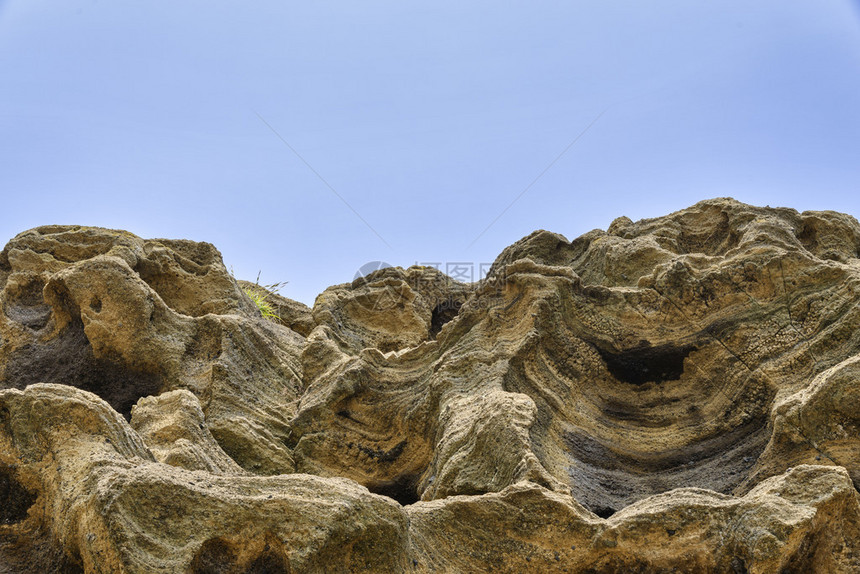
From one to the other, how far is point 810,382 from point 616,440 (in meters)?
1.80

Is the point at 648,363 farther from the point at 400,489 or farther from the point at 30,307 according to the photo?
the point at 30,307

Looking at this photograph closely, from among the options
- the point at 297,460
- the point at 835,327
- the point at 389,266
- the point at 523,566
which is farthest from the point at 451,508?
the point at 389,266

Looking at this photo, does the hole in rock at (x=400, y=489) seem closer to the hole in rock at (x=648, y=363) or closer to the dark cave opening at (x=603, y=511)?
the dark cave opening at (x=603, y=511)

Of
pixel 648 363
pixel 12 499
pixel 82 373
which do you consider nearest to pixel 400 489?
pixel 648 363

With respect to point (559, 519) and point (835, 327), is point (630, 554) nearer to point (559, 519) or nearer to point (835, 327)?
point (559, 519)

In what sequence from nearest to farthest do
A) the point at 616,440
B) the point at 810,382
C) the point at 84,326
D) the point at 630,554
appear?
1. the point at 630,554
2. the point at 810,382
3. the point at 616,440
4. the point at 84,326

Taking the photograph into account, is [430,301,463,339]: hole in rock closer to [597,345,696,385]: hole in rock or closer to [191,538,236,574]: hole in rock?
[597,345,696,385]: hole in rock

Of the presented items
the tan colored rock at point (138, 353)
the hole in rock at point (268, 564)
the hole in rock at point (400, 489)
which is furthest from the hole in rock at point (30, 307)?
the hole in rock at point (268, 564)

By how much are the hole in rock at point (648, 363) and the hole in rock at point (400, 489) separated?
2395 millimetres

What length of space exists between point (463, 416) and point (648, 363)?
2.21 m

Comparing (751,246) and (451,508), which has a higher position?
(751,246)

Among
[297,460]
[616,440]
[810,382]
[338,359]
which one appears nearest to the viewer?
[810,382]

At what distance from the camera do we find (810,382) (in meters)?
6.99

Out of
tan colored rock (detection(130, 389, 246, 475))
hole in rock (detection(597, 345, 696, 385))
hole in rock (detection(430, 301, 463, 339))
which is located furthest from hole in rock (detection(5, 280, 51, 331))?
hole in rock (detection(597, 345, 696, 385))
